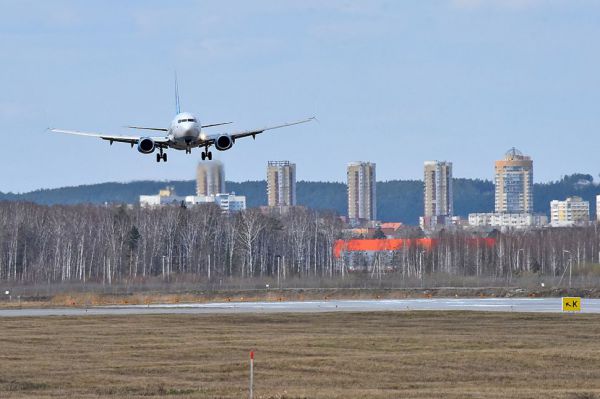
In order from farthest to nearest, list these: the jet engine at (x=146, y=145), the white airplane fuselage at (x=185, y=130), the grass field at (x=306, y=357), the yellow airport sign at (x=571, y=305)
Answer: the yellow airport sign at (x=571, y=305) < the jet engine at (x=146, y=145) < the white airplane fuselage at (x=185, y=130) < the grass field at (x=306, y=357)

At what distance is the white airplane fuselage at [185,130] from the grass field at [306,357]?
9802 mm

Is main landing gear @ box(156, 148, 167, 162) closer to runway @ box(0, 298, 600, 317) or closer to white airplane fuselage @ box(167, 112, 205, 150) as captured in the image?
white airplane fuselage @ box(167, 112, 205, 150)

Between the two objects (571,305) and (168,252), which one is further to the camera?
(168,252)

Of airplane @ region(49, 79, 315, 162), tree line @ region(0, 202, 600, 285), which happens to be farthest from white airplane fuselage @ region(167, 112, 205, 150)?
tree line @ region(0, 202, 600, 285)

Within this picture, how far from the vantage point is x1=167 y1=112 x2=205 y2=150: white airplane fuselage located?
247 ft

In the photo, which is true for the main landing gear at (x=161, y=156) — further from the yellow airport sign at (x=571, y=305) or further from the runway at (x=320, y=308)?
the yellow airport sign at (x=571, y=305)

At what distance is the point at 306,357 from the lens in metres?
56.7

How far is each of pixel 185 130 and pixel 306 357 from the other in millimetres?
21805

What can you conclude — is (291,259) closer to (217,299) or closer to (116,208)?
(116,208)

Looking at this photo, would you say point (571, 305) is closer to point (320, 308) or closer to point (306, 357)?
point (320, 308)

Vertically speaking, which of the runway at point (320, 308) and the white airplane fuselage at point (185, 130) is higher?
the white airplane fuselage at point (185, 130)

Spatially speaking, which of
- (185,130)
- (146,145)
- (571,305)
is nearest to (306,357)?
(185,130)

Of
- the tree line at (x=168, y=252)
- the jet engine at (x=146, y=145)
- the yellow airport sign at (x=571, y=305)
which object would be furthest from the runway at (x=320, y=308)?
the tree line at (x=168, y=252)

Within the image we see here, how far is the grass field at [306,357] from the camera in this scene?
1799 inches
